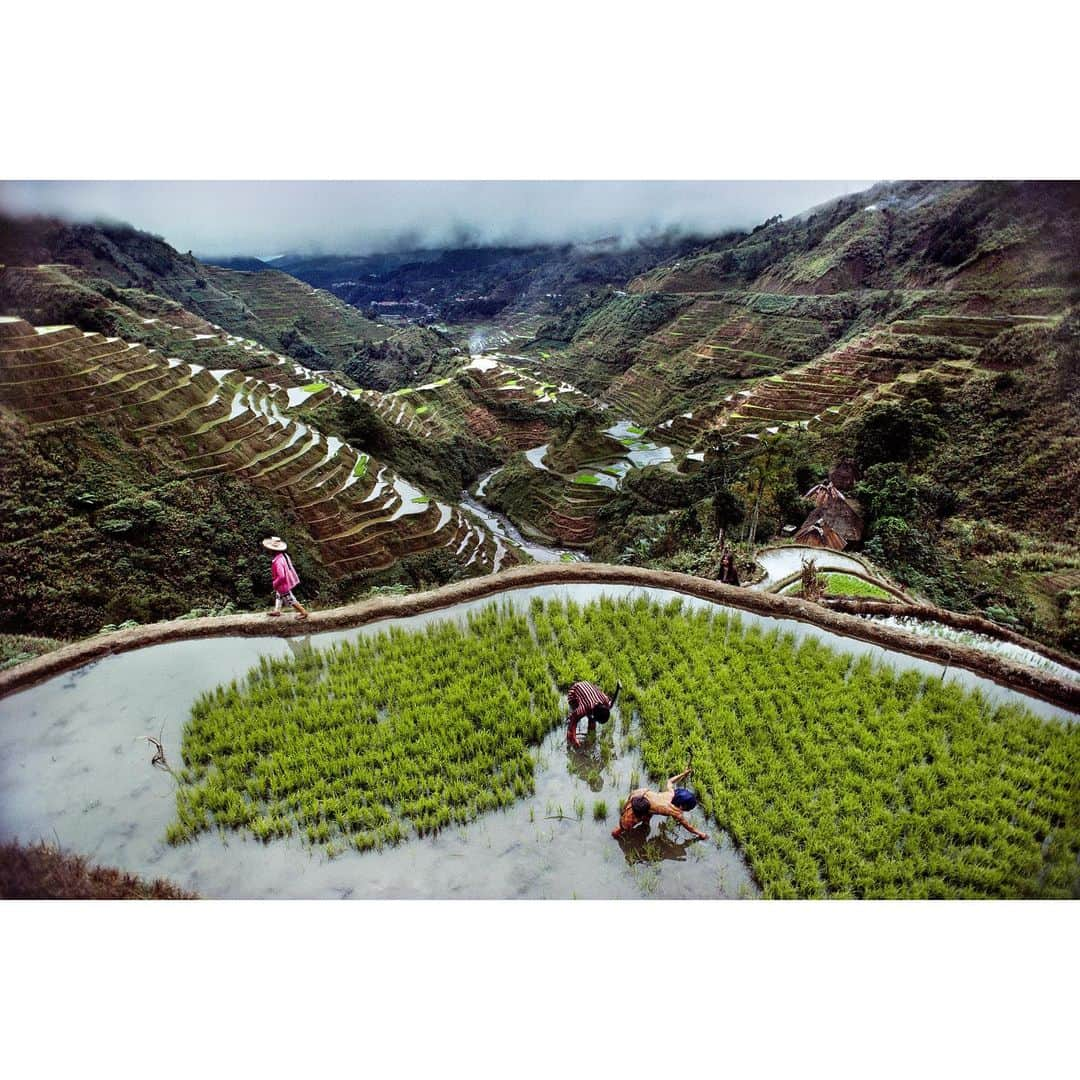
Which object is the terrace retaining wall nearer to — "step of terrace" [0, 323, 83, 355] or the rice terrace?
the rice terrace

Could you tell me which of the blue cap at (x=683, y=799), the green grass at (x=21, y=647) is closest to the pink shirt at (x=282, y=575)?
the green grass at (x=21, y=647)

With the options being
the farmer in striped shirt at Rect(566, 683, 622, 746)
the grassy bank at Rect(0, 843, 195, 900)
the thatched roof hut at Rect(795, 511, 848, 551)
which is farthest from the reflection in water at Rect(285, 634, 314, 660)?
the thatched roof hut at Rect(795, 511, 848, 551)

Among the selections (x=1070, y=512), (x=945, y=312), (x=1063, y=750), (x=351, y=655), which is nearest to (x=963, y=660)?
(x=1063, y=750)

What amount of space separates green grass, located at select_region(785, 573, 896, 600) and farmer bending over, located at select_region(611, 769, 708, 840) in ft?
12.3

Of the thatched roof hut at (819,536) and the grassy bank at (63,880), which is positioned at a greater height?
the thatched roof hut at (819,536)

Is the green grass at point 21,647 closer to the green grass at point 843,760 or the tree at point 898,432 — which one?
the green grass at point 843,760

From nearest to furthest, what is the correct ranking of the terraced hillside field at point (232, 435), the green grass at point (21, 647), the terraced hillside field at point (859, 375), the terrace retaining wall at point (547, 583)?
the terrace retaining wall at point (547, 583) < the green grass at point (21, 647) < the terraced hillside field at point (232, 435) < the terraced hillside field at point (859, 375)

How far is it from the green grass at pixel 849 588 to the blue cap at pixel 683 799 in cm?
375

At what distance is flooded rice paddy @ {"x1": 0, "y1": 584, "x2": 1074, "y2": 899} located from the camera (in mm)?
2541

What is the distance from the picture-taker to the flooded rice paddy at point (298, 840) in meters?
2.54

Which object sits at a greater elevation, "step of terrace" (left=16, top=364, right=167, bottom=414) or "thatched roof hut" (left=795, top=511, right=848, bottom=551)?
"step of terrace" (left=16, top=364, right=167, bottom=414)

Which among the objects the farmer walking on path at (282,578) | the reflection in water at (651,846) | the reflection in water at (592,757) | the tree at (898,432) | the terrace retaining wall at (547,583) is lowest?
the reflection in water at (651,846)

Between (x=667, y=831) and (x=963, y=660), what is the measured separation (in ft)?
9.34

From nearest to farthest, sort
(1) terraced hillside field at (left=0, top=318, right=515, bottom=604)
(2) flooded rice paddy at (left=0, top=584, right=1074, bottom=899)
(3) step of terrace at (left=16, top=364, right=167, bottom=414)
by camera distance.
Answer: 1. (2) flooded rice paddy at (left=0, top=584, right=1074, bottom=899)
2. (3) step of terrace at (left=16, top=364, right=167, bottom=414)
3. (1) terraced hillside field at (left=0, top=318, right=515, bottom=604)
